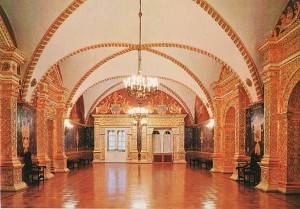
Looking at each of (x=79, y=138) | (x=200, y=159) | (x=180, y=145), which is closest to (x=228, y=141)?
(x=200, y=159)

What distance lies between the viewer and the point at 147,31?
543 inches

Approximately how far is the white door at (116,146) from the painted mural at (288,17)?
16594 mm

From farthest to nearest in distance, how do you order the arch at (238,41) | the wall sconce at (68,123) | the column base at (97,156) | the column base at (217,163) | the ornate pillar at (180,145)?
the column base at (97,156) → the ornate pillar at (180,145) → the wall sconce at (68,123) → the column base at (217,163) → the arch at (238,41)

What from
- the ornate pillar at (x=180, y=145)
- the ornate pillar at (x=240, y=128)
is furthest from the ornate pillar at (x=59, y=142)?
the ornate pillar at (x=180, y=145)

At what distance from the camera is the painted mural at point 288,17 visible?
31.7 feet

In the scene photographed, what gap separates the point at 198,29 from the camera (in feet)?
41.9

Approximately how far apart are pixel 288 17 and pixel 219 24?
6.19 ft

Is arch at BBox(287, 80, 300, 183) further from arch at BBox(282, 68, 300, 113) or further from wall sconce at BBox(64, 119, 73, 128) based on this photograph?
wall sconce at BBox(64, 119, 73, 128)

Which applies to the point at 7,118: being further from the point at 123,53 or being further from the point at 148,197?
the point at 123,53

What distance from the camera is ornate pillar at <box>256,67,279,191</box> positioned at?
430 inches

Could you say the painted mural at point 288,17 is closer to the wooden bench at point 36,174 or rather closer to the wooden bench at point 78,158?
the wooden bench at point 36,174

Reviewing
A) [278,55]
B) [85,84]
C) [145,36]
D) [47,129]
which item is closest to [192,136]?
[85,84]

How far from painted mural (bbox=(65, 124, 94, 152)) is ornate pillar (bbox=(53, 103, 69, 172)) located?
2.31m

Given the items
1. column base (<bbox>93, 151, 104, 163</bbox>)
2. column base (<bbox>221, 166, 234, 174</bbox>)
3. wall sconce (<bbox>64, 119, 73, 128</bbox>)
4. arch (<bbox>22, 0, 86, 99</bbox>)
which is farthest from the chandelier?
column base (<bbox>93, 151, 104, 163</bbox>)
